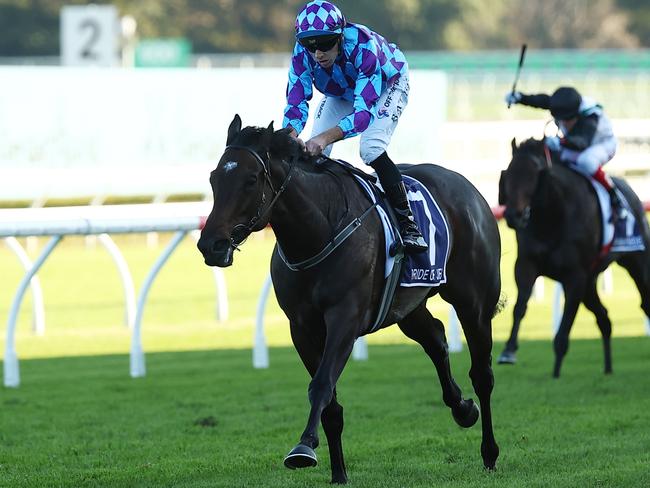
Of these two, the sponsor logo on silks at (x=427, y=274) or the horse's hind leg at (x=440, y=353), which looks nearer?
the sponsor logo on silks at (x=427, y=274)

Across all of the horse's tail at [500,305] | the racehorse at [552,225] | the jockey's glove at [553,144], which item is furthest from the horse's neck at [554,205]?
the horse's tail at [500,305]

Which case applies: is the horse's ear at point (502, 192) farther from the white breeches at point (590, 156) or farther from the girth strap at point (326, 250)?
the girth strap at point (326, 250)

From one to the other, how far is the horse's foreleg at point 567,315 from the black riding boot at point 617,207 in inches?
20.8

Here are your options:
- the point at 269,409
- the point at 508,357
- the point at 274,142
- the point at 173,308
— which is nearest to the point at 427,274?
the point at 274,142

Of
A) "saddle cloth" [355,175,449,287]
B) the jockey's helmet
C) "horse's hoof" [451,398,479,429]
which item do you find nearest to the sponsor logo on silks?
"saddle cloth" [355,175,449,287]

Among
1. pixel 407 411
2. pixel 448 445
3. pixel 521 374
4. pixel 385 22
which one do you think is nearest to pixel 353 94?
pixel 448 445

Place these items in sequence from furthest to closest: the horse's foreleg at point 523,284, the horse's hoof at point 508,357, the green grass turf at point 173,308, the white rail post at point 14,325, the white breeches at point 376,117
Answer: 1. the green grass turf at point 173,308
2. the horse's foreleg at point 523,284
3. the horse's hoof at point 508,357
4. the white rail post at point 14,325
5. the white breeches at point 376,117

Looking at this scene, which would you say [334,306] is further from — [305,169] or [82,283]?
[82,283]

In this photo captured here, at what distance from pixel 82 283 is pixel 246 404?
6.34m

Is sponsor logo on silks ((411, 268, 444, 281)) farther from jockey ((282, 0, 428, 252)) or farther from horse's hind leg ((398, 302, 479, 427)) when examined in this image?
horse's hind leg ((398, 302, 479, 427))

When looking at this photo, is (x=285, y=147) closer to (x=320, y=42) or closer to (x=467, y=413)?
(x=320, y=42)

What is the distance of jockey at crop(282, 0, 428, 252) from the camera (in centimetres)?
494

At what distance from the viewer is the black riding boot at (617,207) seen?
27.5 ft

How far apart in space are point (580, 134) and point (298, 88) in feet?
12.7
